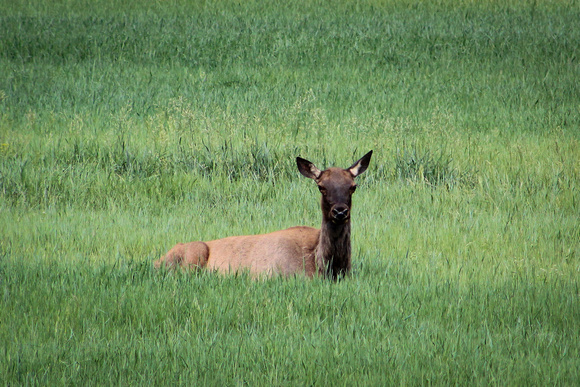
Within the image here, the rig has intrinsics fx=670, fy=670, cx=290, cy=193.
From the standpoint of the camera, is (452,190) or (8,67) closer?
(452,190)

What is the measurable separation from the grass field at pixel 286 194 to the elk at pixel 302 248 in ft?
1.20

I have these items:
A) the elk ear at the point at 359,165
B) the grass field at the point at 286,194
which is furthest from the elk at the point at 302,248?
the grass field at the point at 286,194

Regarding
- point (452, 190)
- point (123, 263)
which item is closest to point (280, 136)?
point (452, 190)

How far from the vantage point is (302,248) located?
7.86 m

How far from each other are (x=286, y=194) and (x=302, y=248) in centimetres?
335

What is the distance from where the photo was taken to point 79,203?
10.9 metres

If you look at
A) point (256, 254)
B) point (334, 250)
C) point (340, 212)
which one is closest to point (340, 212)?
point (340, 212)

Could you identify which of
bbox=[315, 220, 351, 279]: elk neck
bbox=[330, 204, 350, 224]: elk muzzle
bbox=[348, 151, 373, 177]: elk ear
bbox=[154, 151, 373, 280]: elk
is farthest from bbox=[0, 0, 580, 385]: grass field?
bbox=[348, 151, 373, 177]: elk ear

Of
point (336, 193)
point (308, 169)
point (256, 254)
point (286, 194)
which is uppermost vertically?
point (308, 169)

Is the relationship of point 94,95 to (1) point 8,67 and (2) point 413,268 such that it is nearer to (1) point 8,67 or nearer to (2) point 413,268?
(1) point 8,67

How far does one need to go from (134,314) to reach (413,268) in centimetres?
327

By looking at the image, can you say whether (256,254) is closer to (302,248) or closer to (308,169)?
(302,248)

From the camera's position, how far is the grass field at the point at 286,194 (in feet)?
17.4

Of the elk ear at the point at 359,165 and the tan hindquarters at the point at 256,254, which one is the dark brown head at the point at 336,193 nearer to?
the elk ear at the point at 359,165
